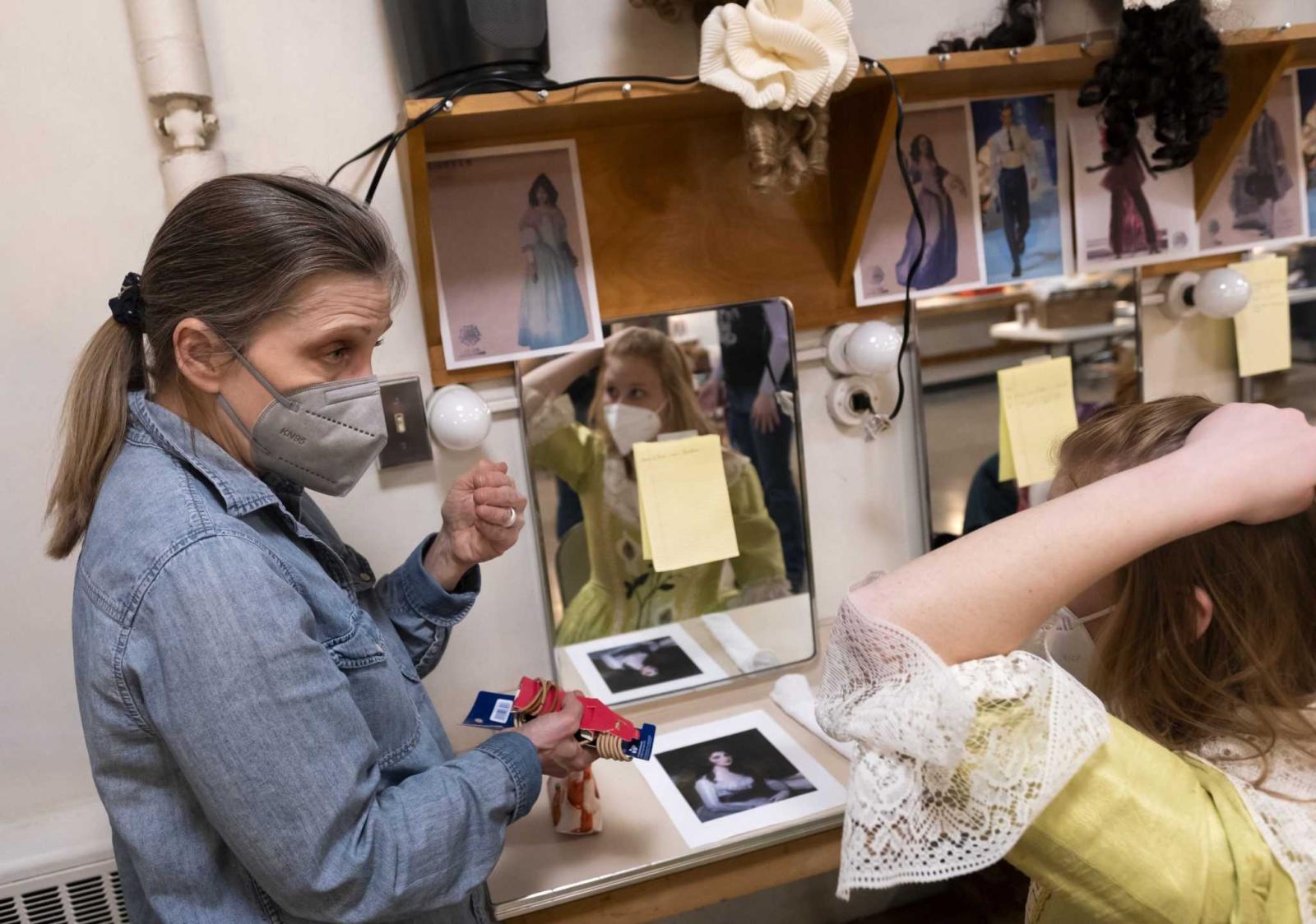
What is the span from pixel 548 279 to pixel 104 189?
1.80 feet

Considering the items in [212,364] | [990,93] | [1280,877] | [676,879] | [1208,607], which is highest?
[990,93]

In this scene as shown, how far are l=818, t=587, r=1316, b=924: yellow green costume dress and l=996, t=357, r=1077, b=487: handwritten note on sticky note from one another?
83 centimetres

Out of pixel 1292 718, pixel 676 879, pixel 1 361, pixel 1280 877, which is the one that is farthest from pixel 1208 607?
pixel 1 361

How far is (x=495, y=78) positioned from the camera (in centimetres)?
100

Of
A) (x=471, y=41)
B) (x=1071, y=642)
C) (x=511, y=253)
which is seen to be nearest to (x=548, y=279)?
(x=511, y=253)

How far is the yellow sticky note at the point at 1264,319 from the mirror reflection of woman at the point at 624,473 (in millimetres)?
891

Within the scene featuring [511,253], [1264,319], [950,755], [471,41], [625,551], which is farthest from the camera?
[1264,319]

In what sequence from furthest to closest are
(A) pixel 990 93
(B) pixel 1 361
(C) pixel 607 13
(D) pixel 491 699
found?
1. (A) pixel 990 93
2. (C) pixel 607 13
3. (B) pixel 1 361
4. (D) pixel 491 699

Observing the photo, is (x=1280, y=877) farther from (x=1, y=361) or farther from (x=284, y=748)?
(x=1, y=361)

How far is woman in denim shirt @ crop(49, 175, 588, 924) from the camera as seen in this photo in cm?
66

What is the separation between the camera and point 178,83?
3.41 ft

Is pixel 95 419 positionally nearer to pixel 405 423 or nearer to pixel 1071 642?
pixel 405 423

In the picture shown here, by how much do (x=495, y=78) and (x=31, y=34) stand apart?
0.55 meters

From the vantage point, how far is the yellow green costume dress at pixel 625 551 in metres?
1.29
